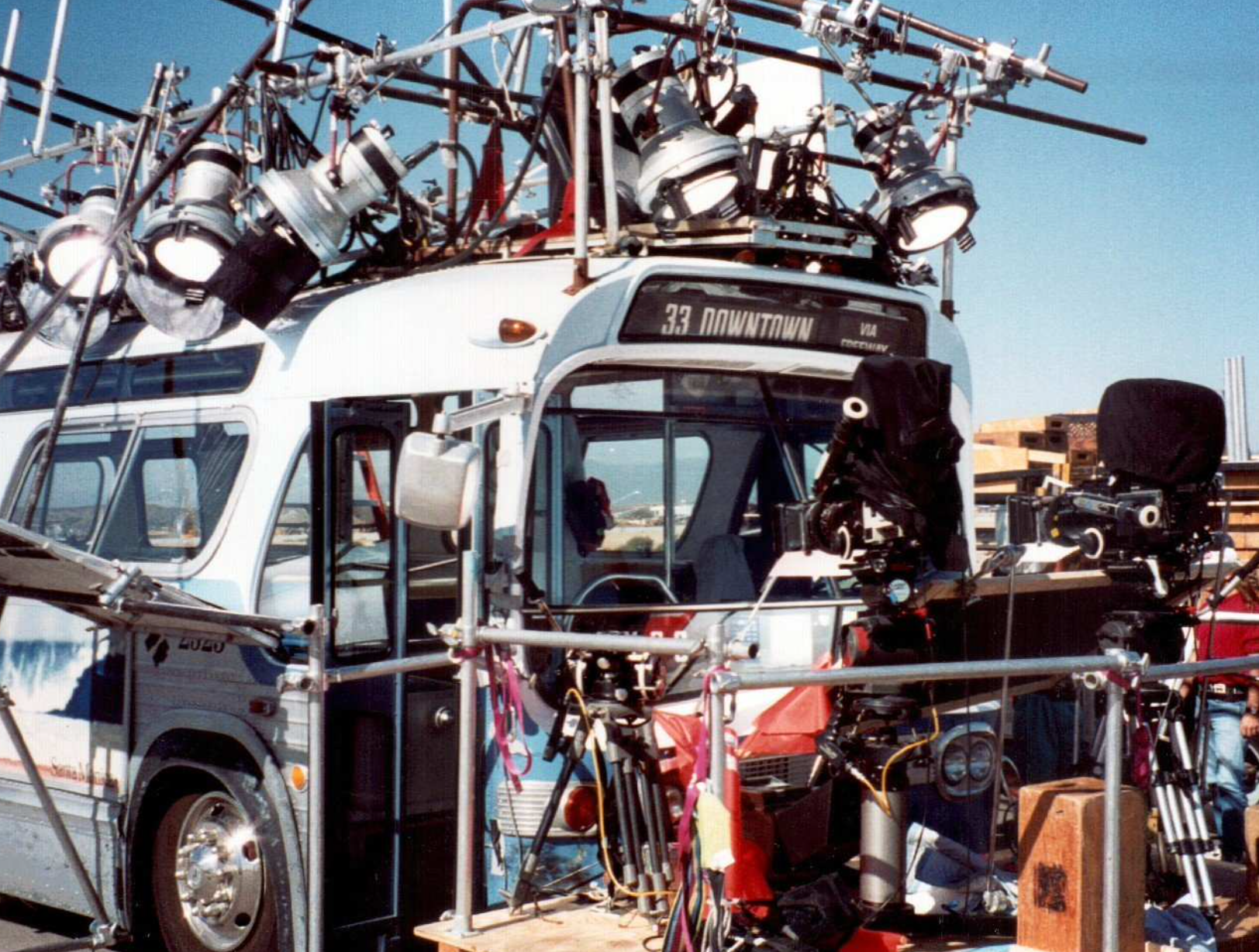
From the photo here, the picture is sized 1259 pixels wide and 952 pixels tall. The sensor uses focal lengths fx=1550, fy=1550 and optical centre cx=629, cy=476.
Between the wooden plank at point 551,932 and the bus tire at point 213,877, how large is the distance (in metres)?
1.15

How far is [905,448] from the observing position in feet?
17.5

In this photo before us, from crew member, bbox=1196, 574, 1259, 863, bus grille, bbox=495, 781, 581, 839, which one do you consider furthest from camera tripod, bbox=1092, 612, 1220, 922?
crew member, bbox=1196, 574, 1259, 863

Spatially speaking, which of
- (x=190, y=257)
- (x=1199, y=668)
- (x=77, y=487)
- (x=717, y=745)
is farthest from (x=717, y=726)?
(x=77, y=487)

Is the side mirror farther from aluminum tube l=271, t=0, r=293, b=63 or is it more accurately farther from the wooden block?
aluminum tube l=271, t=0, r=293, b=63

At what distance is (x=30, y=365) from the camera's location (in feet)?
26.7

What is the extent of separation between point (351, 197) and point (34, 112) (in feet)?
12.2

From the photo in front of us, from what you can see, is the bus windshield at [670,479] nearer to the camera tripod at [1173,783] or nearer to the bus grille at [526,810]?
the bus grille at [526,810]

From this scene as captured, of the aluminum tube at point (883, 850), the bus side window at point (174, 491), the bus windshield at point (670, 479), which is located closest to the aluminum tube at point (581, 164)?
the bus windshield at point (670, 479)

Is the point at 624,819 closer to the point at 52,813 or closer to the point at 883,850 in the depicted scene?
the point at 883,850

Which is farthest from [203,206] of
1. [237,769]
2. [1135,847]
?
[1135,847]

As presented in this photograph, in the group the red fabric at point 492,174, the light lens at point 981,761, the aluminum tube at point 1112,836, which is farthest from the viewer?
the red fabric at point 492,174

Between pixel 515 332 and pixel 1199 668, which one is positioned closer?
pixel 1199 668

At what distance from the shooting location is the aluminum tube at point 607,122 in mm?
6449

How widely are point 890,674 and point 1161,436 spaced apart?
210 centimetres
